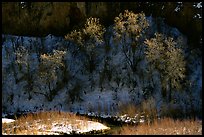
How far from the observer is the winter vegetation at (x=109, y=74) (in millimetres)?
50438

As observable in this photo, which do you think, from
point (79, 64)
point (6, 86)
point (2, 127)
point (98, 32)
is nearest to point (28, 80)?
point (6, 86)

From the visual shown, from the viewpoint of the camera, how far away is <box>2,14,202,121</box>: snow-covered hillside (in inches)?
2062

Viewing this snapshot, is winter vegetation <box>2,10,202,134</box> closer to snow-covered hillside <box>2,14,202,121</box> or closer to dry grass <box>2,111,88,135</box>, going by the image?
snow-covered hillside <box>2,14,202,121</box>

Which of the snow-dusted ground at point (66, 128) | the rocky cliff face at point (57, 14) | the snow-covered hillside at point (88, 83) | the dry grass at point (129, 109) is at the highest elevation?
the rocky cliff face at point (57, 14)

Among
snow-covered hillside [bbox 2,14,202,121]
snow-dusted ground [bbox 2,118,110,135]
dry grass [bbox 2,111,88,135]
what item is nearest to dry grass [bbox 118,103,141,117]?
snow-covered hillside [bbox 2,14,202,121]

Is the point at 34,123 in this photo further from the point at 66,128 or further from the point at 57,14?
the point at 57,14

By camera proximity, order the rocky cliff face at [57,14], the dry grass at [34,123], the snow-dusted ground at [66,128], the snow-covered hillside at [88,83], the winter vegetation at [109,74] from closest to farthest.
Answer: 1. the snow-dusted ground at [66,128]
2. the dry grass at [34,123]
3. the winter vegetation at [109,74]
4. the snow-covered hillside at [88,83]
5. the rocky cliff face at [57,14]

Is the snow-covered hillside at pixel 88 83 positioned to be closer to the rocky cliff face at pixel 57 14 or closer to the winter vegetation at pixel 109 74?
the winter vegetation at pixel 109 74

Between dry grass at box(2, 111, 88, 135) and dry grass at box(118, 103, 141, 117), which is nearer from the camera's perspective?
dry grass at box(2, 111, 88, 135)

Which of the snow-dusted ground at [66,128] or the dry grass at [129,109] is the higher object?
the dry grass at [129,109]

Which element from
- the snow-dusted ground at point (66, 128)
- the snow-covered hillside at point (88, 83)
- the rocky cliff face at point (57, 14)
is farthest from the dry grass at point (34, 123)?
the rocky cliff face at point (57, 14)

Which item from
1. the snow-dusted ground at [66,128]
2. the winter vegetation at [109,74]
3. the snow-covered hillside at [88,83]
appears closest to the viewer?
the snow-dusted ground at [66,128]

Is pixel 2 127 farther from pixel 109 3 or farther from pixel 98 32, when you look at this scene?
→ pixel 109 3

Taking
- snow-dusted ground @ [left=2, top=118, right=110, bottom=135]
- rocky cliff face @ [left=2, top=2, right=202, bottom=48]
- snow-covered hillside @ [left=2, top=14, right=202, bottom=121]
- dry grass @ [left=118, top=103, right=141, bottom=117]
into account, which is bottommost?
snow-dusted ground @ [left=2, top=118, right=110, bottom=135]
